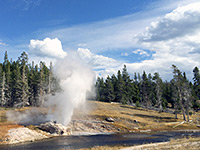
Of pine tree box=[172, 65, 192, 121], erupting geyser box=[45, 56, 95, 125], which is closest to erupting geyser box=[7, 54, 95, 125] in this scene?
erupting geyser box=[45, 56, 95, 125]

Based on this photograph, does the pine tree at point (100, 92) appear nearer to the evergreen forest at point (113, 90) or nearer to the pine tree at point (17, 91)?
the evergreen forest at point (113, 90)

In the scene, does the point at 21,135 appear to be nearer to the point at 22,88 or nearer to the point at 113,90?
the point at 22,88

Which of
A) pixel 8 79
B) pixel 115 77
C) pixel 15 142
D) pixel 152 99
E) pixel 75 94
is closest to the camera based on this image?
pixel 15 142

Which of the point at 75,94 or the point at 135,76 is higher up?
the point at 135,76

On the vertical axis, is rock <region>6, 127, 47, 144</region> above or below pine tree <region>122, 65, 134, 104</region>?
below

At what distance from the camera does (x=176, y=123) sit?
2544 inches

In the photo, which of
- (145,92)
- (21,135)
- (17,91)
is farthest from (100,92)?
(21,135)

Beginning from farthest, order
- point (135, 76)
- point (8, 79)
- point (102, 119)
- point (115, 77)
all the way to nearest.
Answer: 1. point (135, 76)
2. point (115, 77)
3. point (8, 79)
4. point (102, 119)

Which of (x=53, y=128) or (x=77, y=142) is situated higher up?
(x=53, y=128)

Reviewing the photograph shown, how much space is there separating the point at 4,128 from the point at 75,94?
2178 cm

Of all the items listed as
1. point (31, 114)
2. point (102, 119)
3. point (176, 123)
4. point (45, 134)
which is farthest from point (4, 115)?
point (176, 123)

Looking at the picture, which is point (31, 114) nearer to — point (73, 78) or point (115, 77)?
point (73, 78)

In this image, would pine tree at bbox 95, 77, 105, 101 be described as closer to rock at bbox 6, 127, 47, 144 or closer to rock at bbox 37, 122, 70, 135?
rock at bbox 37, 122, 70, 135

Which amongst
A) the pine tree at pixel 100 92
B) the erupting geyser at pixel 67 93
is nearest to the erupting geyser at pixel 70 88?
the erupting geyser at pixel 67 93
